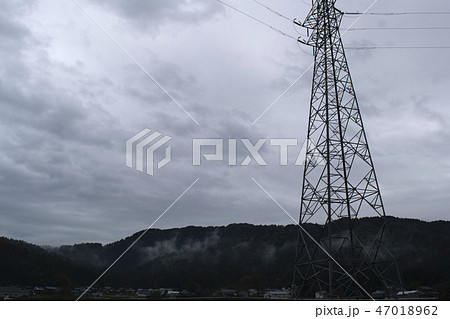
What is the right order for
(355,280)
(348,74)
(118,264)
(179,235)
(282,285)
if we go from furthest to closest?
(179,235), (118,264), (282,285), (348,74), (355,280)

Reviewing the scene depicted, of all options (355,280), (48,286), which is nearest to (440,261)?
(355,280)

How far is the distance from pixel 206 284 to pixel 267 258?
35.9m

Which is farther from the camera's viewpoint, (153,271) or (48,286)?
(153,271)

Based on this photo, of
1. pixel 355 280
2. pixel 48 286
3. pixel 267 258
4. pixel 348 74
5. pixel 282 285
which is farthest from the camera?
pixel 267 258

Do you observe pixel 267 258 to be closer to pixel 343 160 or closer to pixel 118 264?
pixel 118 264

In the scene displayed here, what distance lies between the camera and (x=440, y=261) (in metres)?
75.8

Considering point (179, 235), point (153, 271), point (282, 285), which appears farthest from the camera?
point (179, 235)

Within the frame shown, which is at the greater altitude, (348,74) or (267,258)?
(348,74)

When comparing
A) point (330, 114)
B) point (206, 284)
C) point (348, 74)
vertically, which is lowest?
point (206, 284)

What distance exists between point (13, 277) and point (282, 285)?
53.3 m

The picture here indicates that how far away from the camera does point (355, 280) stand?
21.1 m

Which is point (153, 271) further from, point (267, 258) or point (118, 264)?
point (267, 258)

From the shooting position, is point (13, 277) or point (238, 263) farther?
point (238, 263)

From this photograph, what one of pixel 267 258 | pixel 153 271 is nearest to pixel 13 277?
pixel 153 271
